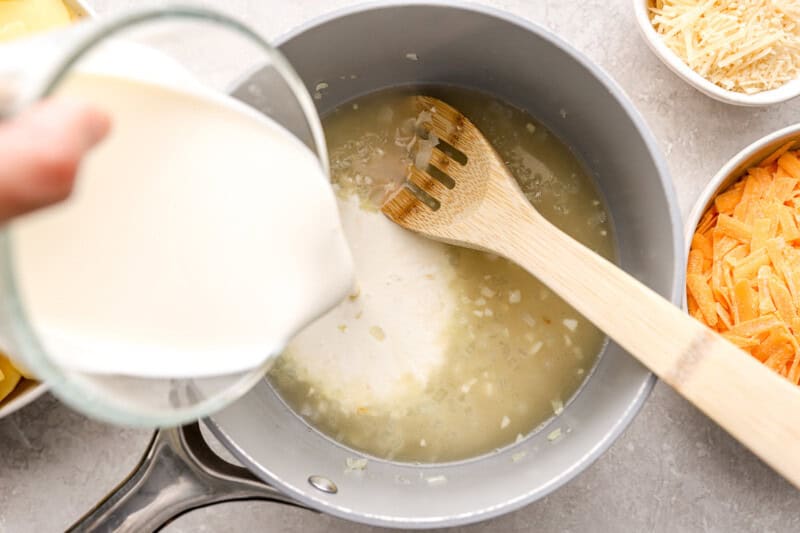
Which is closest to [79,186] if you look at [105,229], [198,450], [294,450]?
[105,229]

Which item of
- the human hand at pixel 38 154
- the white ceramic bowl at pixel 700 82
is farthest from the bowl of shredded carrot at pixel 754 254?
the human hand at pixel 38 154

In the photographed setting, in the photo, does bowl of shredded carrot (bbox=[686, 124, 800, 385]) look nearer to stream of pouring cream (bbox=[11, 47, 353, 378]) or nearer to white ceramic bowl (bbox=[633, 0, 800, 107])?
white ceramic bowl (bbox=[633, 0, 800, 107])

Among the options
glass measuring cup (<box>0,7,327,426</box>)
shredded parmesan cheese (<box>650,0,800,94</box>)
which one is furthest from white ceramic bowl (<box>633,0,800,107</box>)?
glass measuring cup (<box>0,7,327,426</box>)

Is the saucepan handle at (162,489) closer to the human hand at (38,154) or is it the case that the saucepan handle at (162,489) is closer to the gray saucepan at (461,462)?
the gray saucepan at (461,462)

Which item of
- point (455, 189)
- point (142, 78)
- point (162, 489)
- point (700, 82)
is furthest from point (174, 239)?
point (700, 82)

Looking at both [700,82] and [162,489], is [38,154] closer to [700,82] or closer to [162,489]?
[162,489]
